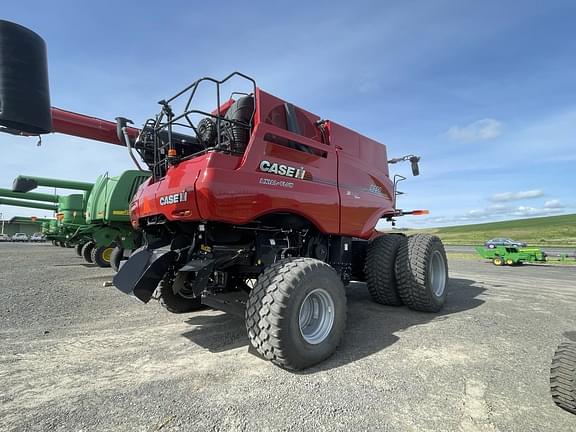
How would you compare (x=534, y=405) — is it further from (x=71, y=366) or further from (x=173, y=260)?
(x=71, y=366)

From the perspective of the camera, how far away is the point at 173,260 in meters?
4.02

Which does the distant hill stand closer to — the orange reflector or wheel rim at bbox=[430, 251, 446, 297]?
the orange reflector

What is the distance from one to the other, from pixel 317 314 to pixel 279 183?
152cm

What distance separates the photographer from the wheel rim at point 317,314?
3691 mm

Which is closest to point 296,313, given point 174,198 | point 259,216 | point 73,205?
point 259,216

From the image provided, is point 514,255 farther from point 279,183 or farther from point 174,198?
point 174,198

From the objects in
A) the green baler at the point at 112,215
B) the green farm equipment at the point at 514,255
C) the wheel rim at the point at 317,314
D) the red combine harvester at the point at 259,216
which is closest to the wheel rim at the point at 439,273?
the red combine harvester at the point at 259,216

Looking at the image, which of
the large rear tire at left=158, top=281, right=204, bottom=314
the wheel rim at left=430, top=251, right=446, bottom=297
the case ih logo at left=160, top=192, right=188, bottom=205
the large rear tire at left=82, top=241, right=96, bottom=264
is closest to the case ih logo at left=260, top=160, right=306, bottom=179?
the case ih logo at left=160, top=192, right=188, bottom=205

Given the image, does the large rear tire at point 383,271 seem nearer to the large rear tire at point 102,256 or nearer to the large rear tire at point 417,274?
the large rear tire at point 417,274

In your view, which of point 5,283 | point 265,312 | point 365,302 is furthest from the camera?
point 5,283

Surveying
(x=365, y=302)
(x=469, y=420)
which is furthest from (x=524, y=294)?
(x=469, y=420)

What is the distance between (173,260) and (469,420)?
10.4ft

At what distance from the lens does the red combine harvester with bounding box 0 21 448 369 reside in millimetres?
3340

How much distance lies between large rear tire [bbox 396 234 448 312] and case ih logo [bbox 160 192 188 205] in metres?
3.50
